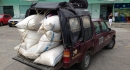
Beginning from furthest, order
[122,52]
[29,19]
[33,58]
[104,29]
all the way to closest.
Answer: [122,52] < [104,29] < [29,19] < [33,58]

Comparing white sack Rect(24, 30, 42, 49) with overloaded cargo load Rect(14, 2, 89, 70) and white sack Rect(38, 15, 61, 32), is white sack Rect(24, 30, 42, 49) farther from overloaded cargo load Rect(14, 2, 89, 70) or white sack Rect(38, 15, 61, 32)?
white sack Rect(38, 15, 61, 32)

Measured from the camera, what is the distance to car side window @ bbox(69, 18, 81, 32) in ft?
12.4

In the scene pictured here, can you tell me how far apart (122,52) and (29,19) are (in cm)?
463

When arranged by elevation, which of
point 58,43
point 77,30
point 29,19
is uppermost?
point 29,19

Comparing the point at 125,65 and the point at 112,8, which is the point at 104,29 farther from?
the point at 112,8

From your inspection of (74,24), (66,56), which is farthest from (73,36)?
(66,56)

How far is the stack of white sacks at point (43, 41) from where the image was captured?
3541mm

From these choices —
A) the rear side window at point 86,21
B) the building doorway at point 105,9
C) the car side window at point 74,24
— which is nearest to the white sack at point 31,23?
the car side window at point 74,24

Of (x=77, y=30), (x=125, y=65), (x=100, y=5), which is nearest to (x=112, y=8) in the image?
(x=100, y=5)

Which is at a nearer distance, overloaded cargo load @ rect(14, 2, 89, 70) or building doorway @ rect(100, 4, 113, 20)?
overloaded cargo load @ rect(14, 2, 89, 70)

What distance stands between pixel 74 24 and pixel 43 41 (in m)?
0.98

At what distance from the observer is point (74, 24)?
390 cm

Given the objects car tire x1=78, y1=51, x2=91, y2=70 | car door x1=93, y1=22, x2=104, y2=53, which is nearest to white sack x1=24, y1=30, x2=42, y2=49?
car tire x1=78, y1=51, x2=91, y2=70

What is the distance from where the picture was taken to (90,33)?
459 cm
